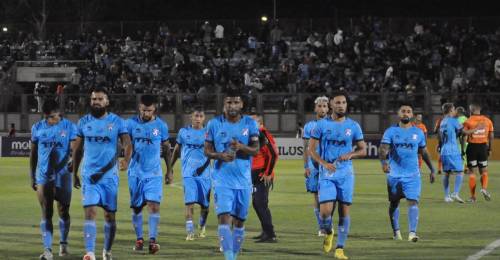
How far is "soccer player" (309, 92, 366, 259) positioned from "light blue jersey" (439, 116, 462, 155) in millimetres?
9237

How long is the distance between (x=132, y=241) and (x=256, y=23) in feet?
132

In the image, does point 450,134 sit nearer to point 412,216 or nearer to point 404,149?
point 404,149

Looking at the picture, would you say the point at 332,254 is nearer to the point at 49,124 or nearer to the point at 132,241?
the point at 132,241

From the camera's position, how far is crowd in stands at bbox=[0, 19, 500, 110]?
4494 centimetres

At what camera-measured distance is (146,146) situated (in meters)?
13.9

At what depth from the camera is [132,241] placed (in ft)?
48.9

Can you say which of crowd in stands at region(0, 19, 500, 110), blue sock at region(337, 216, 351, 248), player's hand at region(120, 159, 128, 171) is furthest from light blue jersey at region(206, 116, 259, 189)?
crowd in stands at region(0, 19, 500, 110)

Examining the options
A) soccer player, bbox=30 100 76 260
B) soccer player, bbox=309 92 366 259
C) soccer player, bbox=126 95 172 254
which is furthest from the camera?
soccer player, bbox=126 95 172 254

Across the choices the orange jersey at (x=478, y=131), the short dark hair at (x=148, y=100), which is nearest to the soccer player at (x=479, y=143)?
the orange jersey at (x=478, y=131)

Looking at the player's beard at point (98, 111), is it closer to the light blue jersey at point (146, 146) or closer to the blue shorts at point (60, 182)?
the blue shorts at point (60, 182)

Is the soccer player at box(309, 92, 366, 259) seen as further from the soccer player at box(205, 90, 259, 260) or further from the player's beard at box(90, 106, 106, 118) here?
the player's beard at box(90, 106, 106, 118)

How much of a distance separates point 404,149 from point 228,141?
4.77 meters

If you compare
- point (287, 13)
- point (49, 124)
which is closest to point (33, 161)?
point (49, 124)

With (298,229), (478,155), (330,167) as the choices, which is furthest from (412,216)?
(478,155)
